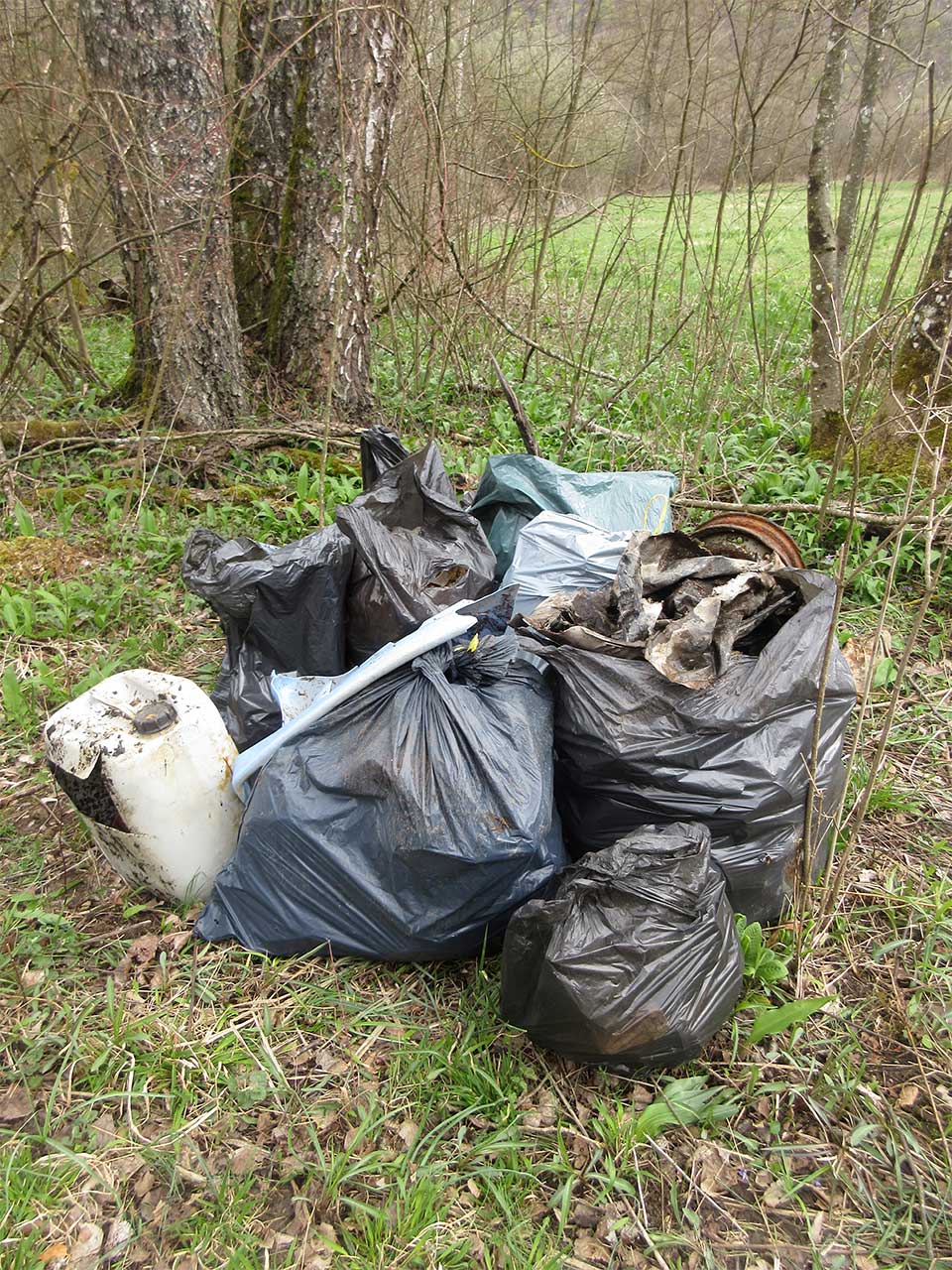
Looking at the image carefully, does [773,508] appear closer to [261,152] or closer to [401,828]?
[401,828]

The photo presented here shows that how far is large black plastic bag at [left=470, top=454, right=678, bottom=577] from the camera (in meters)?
2.65

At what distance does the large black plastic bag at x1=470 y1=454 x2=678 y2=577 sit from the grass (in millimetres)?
1091

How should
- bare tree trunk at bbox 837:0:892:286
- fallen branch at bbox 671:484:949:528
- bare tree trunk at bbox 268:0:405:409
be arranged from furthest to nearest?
bare tree trunk at bbox 837:0:892:286 → bare tree trunk at bbox 268:0:405:409 → fallen branch at bbox 671:484:949:528

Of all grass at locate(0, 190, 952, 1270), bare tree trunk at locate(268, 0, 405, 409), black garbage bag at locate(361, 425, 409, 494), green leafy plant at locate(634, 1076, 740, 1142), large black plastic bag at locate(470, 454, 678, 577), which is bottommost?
grass at locate(0, 190, 952, 1270)

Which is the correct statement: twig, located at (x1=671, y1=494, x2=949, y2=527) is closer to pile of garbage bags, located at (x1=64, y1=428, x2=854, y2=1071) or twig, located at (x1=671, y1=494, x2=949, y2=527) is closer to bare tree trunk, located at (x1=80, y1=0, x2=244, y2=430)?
pile of garbage bags, located at (x1=64, y1=428, x2=854, y2=1071)

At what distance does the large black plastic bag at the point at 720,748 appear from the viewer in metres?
1.67

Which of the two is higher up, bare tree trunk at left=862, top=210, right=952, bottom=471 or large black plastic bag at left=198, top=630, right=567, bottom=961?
bare tree trunk at left=862, top=210, right=952, bottom=471

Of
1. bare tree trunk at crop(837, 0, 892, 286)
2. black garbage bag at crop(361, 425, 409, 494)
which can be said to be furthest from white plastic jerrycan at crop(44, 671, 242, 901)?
bare tree trunk at crop(837, 0, 892, 286)

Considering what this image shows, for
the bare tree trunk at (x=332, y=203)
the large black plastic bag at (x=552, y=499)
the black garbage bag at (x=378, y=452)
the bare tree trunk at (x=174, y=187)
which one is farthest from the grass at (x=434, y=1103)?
the bare tree trunk at (x=332, y=203)

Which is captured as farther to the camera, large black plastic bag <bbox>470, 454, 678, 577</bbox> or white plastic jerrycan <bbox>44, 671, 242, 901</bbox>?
large black plastic bag <bbox>470, 454, 678, 577</bbox>

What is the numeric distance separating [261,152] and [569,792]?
368cm

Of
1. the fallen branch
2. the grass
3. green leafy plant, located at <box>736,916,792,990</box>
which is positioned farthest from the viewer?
the fallen branch

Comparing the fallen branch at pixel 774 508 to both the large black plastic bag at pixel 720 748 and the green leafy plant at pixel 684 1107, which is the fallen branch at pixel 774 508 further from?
the green leafy plant at pixel 684 1107

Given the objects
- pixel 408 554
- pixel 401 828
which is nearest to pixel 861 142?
pixel 408 554
